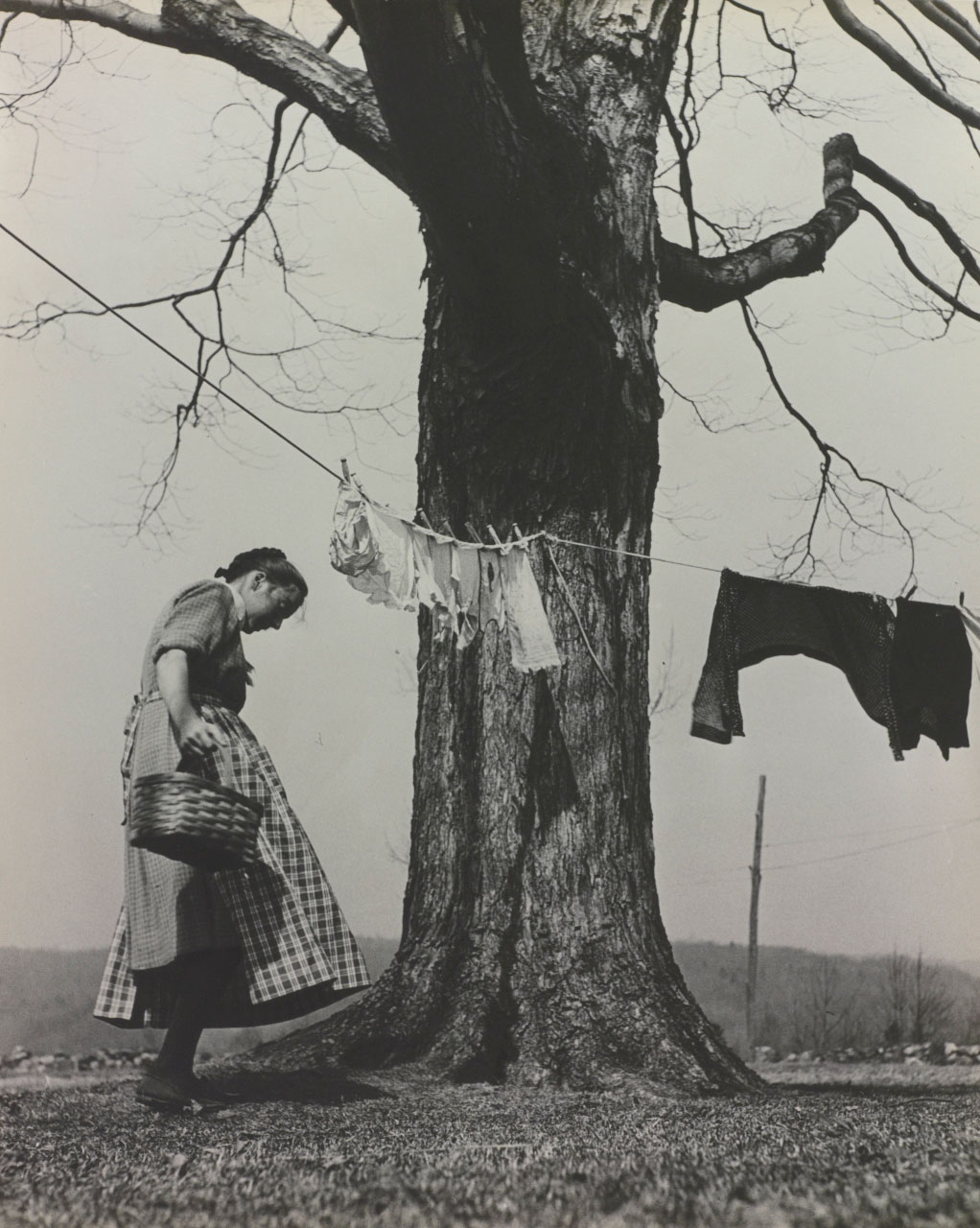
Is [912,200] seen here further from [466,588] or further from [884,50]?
[466,588]

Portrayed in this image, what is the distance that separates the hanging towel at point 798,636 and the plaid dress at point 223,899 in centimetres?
160

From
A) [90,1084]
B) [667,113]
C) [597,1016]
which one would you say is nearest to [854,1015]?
[597,1016]

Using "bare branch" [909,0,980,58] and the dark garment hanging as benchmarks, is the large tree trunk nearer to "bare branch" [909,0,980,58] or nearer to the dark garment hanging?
the dark garment hanging

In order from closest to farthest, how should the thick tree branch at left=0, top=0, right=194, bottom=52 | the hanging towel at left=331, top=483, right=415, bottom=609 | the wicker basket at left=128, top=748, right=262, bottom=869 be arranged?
the wicker basket at left=128, top=748, right=262, bottom=869 → the hanging towel at left=331, top=483, right=415, bottom=609 → the thick tree branch at left=0, top=0, right=194, bottom=52

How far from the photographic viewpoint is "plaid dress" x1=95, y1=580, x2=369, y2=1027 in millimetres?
3377

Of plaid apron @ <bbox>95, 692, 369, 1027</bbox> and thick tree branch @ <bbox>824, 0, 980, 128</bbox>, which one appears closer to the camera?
plaid apron @ <bbox>95, 692, 369, 1027</bbox>

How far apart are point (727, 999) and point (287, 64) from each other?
13.8ft

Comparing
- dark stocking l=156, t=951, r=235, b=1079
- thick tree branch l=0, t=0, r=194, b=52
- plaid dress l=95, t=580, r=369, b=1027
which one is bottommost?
dark stocking l=156, t=951, r=235, b=1079

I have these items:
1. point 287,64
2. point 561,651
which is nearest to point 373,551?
point 561,651

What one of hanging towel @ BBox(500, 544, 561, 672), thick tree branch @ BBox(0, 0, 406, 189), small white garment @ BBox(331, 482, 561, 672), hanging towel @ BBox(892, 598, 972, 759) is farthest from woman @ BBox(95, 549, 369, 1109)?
hanging towel @ BBox(892, 598, 972, 759)

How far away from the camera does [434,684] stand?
4.19m

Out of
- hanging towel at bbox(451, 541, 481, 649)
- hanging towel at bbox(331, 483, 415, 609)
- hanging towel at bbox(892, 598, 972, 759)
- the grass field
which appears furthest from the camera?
hanging towel at bbox(892, 598, 972, 759)

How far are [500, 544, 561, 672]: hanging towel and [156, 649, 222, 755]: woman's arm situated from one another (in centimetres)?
110

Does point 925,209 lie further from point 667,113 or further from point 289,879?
point 289,879
